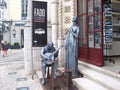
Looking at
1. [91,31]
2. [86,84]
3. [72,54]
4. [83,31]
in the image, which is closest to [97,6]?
[91,31]

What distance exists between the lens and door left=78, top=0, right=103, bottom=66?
5.01m

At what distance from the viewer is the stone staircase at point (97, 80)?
12.4ft

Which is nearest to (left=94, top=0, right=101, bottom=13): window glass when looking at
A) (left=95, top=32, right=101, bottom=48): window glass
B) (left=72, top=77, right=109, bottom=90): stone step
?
(left=95, top=32, right=101, bottom=48): window glass

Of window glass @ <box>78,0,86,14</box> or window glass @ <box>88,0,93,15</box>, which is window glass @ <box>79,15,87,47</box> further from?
window glass @ <box>88,0,93,15</box>

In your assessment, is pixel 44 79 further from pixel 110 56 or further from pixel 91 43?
pixel 110 56

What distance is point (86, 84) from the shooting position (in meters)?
4.20

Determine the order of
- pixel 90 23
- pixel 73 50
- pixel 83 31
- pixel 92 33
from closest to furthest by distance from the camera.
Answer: pixel 73 50
pixel 92 33
pixel 90 23
pixel 83 31

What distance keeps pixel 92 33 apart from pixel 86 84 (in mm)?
1783

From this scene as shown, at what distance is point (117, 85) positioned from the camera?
3609mm

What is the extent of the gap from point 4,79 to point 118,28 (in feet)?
16.0

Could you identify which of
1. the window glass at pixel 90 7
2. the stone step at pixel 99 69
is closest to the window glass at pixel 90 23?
the window glass at pixel 90 7

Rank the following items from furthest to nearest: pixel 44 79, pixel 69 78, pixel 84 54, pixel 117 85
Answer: pixel 84 54 < pixel 44 79 < pixel 69 78 < pixel 117 85

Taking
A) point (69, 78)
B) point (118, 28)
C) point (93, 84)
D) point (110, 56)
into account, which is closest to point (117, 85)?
point (93, 84)

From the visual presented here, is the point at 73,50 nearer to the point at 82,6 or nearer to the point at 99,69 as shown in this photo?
the point at 99,69
